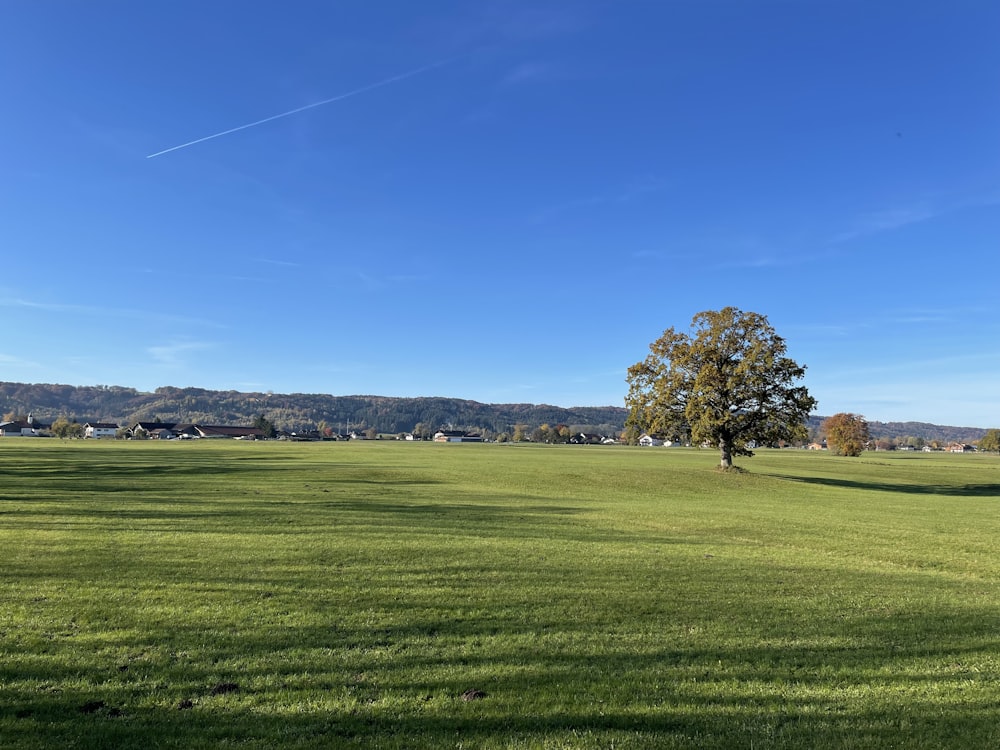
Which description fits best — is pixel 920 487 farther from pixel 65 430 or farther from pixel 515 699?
pixel 65 430

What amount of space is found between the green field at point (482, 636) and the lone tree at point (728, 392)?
2961 cm

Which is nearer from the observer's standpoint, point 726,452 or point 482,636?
point 482,636

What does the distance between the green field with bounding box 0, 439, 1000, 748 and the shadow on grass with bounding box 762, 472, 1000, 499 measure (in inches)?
1189

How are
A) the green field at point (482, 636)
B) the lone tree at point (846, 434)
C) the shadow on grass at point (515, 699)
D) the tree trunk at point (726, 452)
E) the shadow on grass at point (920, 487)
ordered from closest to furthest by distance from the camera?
the shadow on grass at point (515, 699), the green field at point (482, 636), the shadow on grass at point (920, 487), the tree trunk at point (726, 452), the lone tree at point (846, 434)

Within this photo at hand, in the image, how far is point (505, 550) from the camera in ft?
48.2

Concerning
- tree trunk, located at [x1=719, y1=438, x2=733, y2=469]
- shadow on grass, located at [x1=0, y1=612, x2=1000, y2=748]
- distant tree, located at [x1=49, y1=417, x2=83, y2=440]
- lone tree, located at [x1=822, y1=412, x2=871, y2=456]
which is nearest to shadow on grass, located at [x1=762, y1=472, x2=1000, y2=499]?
tree trunk, located at [x1=719, y1=438, x2=733, y2=469]

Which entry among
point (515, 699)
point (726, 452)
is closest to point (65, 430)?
point (726, 452)

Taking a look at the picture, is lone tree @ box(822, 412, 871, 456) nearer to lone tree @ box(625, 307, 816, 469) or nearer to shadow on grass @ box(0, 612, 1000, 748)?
lone tree @ box(625, 307, 816, 469)

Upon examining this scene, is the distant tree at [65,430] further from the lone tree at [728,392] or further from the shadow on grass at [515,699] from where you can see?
the shadow on grass at [515,699]

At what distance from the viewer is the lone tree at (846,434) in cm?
10412

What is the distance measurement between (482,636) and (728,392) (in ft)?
146

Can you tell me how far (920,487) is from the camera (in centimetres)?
4819

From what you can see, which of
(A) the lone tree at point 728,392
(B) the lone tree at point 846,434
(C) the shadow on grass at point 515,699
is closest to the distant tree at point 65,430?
(A) the lone tree at point 728,392

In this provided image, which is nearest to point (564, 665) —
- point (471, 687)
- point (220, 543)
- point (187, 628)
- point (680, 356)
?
point (471, 687)
